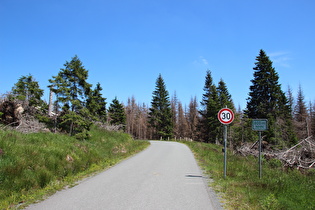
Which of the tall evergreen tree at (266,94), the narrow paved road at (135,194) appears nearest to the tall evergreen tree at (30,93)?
the narrow paved road at (135,194)

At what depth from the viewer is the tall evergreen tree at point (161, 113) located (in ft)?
164

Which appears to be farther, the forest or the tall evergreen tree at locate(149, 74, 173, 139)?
the tall evergreen tree at locate(149, 74, 173, 139)

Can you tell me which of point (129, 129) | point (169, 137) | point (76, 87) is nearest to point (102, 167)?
point (76, 87)

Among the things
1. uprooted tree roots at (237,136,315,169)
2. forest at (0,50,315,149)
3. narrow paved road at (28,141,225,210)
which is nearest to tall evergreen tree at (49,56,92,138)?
forest at (0,50,315,149)

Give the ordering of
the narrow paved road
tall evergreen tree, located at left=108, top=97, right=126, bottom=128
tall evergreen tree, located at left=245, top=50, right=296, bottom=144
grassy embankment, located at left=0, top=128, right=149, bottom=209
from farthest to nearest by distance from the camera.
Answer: tall evergreen tree, located at left=108, top=97, right=126, bottom=128, tall evergreen tree, located at left=245, top=50, right=296, bottom=144, grassy embankment, located at left=0, top=128, right=149, bottom=209, the narrow paved road

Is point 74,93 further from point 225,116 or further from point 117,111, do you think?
point 117,111

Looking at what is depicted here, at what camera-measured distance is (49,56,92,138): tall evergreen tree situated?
14.1 meters

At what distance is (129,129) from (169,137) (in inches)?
1257

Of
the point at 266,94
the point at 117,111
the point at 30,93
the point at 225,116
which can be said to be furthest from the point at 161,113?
the point at 225,116

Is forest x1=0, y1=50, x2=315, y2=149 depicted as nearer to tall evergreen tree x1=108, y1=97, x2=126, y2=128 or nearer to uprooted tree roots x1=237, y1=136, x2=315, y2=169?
tall evergreen tree x1=108, y1=97, x2=126, y2=128

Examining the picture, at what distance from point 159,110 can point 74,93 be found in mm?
37133

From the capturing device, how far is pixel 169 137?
50906 mm

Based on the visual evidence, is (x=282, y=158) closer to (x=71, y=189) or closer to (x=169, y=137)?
(x=71, y=189)

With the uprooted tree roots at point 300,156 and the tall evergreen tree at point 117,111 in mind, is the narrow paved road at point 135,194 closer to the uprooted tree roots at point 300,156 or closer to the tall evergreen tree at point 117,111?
the uprooted tree roots at point 300,156
